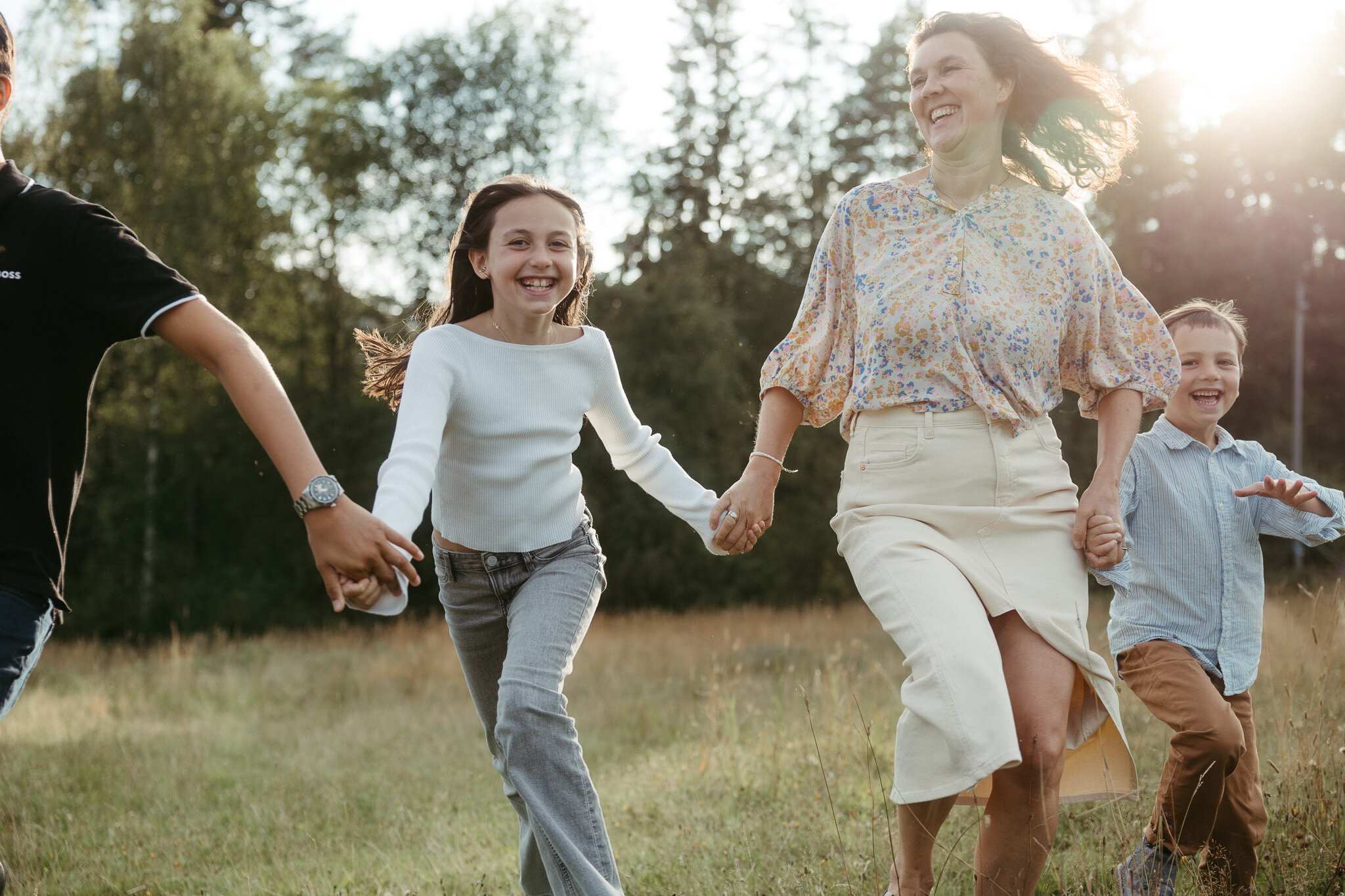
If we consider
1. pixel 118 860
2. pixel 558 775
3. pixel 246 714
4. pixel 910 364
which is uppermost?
pixel 910 364

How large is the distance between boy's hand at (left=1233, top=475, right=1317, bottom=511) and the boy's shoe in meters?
1.08

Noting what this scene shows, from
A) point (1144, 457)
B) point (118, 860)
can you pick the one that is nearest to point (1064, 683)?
point (1144, 457)

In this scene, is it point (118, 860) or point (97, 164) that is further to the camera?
point (97, 164)

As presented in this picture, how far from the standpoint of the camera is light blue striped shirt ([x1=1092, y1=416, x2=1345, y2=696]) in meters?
3.49

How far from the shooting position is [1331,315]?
2138 cm

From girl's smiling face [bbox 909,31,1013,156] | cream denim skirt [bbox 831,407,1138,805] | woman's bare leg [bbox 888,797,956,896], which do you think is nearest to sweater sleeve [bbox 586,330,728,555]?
cream denim skirt [bbox 831,407,1138,805]

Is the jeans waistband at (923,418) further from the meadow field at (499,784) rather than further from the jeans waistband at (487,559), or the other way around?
the meadow field at (499,784)

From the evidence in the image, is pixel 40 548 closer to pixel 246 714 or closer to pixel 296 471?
pixel 296 471

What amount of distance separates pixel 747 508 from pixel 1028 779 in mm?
1094

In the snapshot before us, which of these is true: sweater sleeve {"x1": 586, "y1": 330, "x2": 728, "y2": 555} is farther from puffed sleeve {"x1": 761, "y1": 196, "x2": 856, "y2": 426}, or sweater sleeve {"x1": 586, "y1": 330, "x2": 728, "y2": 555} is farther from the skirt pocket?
the skirt pocket

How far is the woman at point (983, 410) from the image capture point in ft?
8.75

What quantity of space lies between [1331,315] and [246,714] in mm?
20206

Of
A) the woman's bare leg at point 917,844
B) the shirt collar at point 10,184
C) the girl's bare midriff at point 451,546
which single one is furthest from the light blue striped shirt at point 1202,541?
the shirt collar at point 10,184

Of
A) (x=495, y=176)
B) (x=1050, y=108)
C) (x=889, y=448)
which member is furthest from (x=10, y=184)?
(x=495, y=176)
